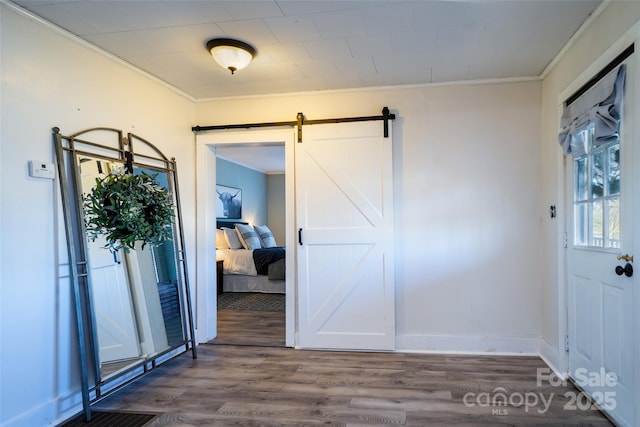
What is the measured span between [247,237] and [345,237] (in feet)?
12.6

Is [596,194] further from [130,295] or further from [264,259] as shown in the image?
[264,259]

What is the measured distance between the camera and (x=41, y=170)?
240 centimetres

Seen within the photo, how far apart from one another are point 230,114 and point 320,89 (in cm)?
93

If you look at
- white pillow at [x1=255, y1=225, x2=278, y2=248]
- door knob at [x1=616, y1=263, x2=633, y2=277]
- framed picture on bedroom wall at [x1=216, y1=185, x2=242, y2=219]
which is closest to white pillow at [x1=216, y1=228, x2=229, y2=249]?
framed picture on bedroom wall at [x1=216, y1=185, x2=242, y2=219]

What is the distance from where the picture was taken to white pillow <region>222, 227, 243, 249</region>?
700 centimetres

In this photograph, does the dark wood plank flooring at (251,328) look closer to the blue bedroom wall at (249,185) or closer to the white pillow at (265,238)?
the white pillow at (265,238)

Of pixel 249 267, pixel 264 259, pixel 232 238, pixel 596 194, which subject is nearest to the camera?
pixel 596 194

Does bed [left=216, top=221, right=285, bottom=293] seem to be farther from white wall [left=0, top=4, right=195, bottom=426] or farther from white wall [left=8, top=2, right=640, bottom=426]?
white wall [left=0, top=4, right=195, bottom=426]

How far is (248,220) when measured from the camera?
915cm

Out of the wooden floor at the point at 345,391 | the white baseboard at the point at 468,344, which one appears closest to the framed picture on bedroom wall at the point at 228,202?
the wooden floor at the point at 345,391

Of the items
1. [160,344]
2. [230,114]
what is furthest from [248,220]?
[160,344]

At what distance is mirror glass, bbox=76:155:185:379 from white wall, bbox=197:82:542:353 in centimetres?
199

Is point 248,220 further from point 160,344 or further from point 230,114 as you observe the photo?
point 160,344

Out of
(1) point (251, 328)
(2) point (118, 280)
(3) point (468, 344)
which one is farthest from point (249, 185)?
(3) point (468, 344)
